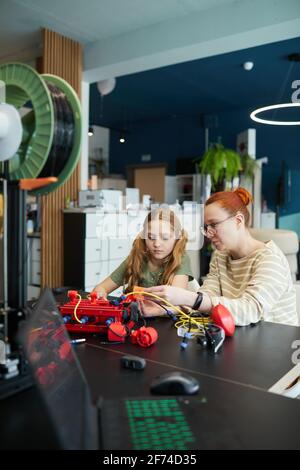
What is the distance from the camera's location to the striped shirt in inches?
56.9

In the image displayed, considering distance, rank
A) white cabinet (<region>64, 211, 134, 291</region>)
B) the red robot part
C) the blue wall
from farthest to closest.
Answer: the blue wall → white cabinet (<region>64, 211, 134, 291</region>) → the red robot part

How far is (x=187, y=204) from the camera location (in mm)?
5617

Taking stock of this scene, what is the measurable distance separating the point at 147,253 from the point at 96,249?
2561 millimetres

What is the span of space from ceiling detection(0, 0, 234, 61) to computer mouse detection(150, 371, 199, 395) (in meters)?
3.85

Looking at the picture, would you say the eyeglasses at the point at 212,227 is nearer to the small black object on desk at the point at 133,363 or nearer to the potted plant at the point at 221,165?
the small black object on desk at the point at 133,363

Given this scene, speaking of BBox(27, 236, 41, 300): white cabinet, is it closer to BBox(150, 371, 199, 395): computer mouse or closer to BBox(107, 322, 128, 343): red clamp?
BBox(107, 322, 128, 343): red clamp

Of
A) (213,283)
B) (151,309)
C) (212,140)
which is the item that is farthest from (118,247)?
(212,140)

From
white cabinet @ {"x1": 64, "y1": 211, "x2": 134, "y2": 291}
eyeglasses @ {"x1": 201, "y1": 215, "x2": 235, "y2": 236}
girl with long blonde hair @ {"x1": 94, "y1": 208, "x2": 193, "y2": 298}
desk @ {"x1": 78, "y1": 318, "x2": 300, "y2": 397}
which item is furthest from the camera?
white cabinet @ {"x1": 64, "y1": 211, "x2": 134, "y2": 291}

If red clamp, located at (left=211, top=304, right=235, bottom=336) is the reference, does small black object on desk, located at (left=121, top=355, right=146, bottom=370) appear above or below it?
below

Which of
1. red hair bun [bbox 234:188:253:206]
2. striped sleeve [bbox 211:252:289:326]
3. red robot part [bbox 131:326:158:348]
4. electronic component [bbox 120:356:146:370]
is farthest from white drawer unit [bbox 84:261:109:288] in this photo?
electronic component [bbox 120:356:146:370]

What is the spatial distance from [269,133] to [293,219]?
1.69m

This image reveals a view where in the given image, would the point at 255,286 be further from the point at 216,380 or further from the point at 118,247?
the point at 118,247

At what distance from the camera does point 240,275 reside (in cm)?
172

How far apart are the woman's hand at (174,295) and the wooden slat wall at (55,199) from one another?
3360 millimetres
